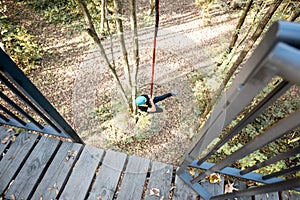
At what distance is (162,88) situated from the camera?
207cm

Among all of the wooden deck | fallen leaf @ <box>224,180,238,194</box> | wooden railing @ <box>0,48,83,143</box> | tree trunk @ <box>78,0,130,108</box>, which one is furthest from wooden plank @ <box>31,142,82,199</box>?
fallen leaf @ <box>224,180,238,194</box>

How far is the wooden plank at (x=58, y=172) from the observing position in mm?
1688

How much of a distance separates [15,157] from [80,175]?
59 centimetres

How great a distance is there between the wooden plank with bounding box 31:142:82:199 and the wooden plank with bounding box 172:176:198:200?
0.88m

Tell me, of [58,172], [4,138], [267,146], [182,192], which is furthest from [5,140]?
[267,146]

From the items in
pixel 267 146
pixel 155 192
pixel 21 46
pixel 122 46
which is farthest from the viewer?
pixel 21 46

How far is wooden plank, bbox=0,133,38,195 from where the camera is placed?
174cm

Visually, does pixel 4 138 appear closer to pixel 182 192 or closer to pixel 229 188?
pixel 182 192

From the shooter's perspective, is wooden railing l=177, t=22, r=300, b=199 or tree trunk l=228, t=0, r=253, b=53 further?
tree trunk l=228, t=0, r=253, b=53

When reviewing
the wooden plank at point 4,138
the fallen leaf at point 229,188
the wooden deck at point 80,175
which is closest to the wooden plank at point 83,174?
the wooden deck at point 80,175

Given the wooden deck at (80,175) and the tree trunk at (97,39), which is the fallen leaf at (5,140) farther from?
→ the tree trunk at (97,39)

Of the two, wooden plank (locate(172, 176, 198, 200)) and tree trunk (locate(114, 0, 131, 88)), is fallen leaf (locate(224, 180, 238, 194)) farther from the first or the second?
tree trunk (locate(114, 0, 131, 88))

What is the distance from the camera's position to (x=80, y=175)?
1.76 metres

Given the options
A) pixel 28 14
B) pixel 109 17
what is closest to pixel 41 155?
pixel 109 17
